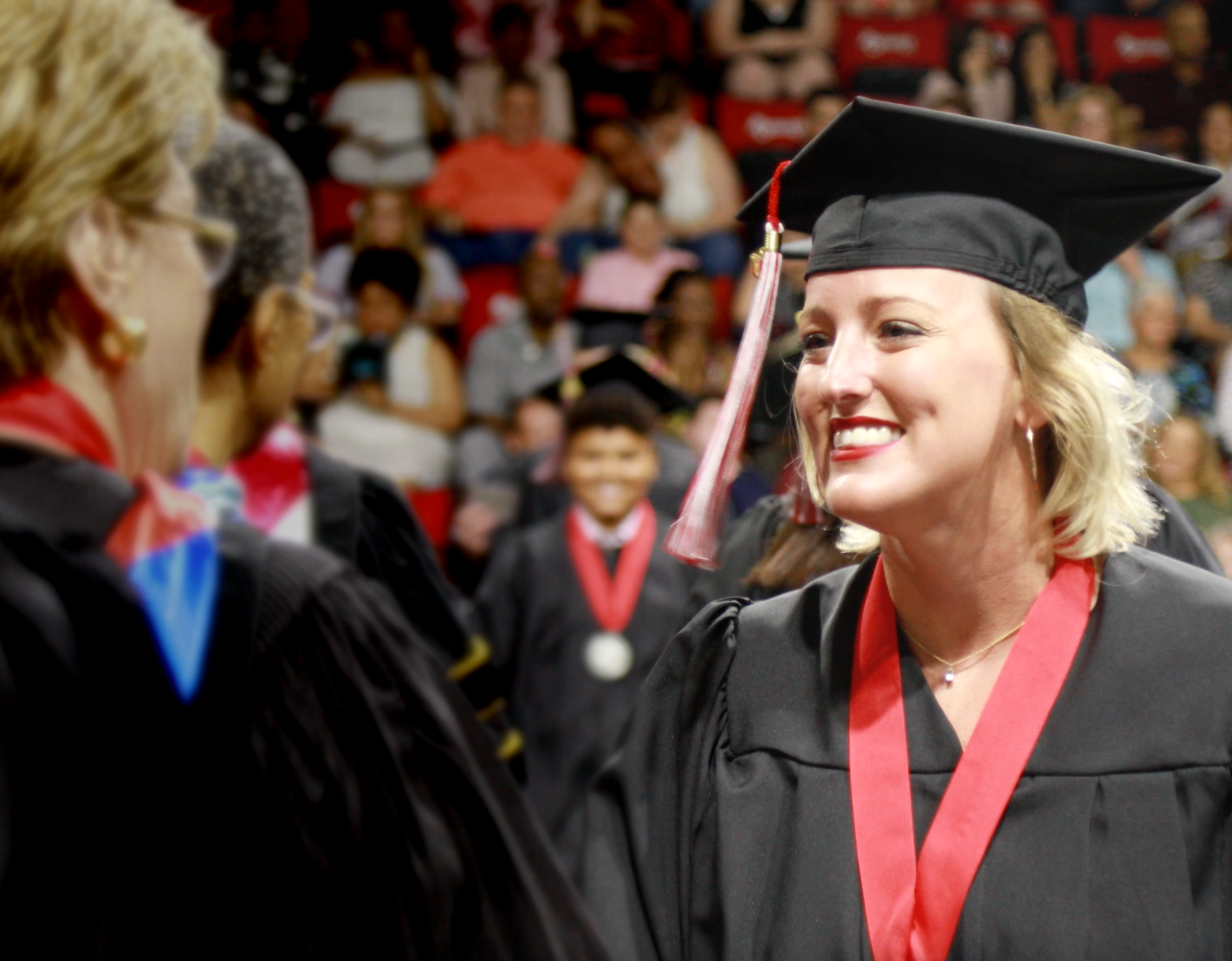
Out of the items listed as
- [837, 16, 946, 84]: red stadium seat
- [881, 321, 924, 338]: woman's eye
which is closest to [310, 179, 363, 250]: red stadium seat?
[837, 16, 946, 84]: red stadium seat

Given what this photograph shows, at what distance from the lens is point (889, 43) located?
7.16 meters

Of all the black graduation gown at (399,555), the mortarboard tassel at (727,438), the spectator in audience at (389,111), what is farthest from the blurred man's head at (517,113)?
the mortarboard tassel at (727,438)

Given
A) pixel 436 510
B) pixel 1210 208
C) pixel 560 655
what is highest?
pixel 1210 208

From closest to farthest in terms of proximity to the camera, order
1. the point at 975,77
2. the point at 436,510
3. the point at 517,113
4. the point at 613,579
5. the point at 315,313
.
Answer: the point at 315,313 < the point at 613,579 < the point at 436,510 < the point at 517,113 < the point at 975,77

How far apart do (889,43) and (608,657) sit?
157 inches

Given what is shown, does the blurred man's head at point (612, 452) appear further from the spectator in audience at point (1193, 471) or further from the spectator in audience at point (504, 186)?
the spectator in audience at point (504, 186)

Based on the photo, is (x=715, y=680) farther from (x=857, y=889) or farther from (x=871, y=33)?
(x=871, y=33)

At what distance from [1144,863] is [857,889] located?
304mm

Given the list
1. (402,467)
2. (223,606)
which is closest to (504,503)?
(402,467)

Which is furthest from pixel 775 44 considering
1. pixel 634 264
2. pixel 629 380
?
pixel 629 380

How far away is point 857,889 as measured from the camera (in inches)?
63.5

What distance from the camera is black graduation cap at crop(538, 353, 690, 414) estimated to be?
4.88m

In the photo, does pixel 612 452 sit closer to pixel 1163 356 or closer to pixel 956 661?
pixel 1163 356

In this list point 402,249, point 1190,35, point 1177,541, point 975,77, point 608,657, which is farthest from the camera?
point 975,77
